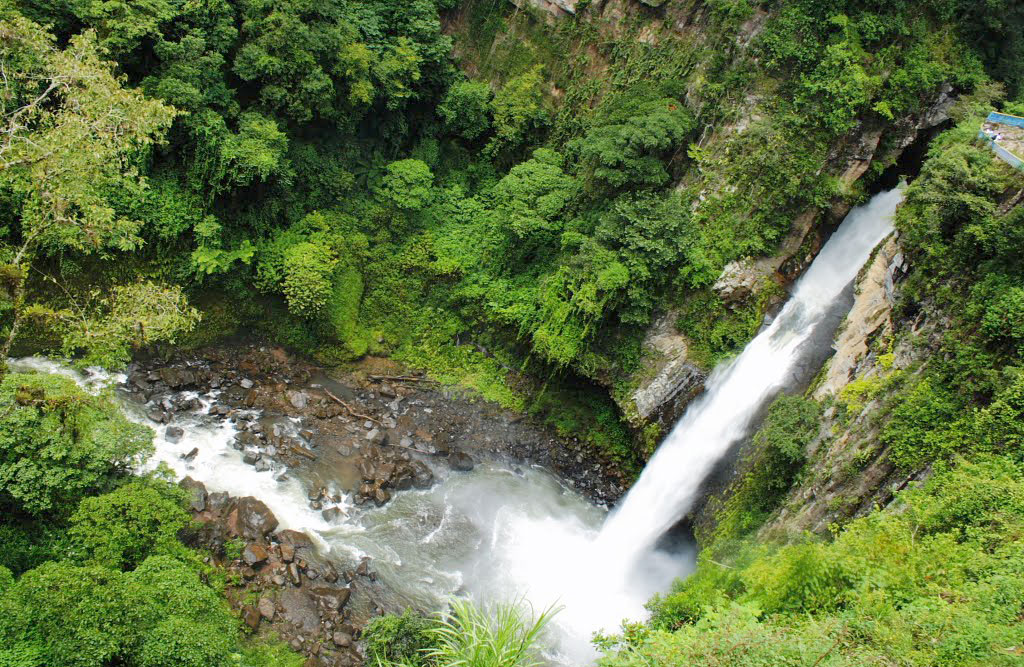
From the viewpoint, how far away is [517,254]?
16.6 metres

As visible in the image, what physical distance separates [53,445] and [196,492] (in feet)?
11.3

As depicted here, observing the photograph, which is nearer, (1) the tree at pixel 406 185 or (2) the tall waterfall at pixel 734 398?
(2) the tall waterfall at pixel 734 398

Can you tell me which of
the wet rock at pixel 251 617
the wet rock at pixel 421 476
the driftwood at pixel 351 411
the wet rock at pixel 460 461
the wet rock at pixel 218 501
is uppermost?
the wet rock at pixel 460 461

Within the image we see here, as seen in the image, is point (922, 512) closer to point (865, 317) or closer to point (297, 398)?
point (865, 317)

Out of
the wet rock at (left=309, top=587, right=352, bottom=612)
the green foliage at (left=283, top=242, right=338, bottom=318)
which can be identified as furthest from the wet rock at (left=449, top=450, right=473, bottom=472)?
the green foliage at (left=283, top=242, right=338, bottom=318)

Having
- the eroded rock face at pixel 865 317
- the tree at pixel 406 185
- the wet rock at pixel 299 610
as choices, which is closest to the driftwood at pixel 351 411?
the wet rock at pixel 299 610

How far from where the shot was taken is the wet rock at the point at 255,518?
39.6ft

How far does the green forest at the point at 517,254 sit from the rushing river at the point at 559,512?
0.89 metres

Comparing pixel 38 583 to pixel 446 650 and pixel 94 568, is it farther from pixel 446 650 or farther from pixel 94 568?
pixel 446 650

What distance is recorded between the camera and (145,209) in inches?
574

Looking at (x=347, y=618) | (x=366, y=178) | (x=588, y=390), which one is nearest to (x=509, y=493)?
(x=588, y=390)

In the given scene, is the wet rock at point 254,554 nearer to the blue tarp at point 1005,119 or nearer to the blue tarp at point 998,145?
the blue tarp at point 998,145

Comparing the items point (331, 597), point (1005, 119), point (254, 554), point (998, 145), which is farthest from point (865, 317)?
point (254, 554)

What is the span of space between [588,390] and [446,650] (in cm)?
1010
